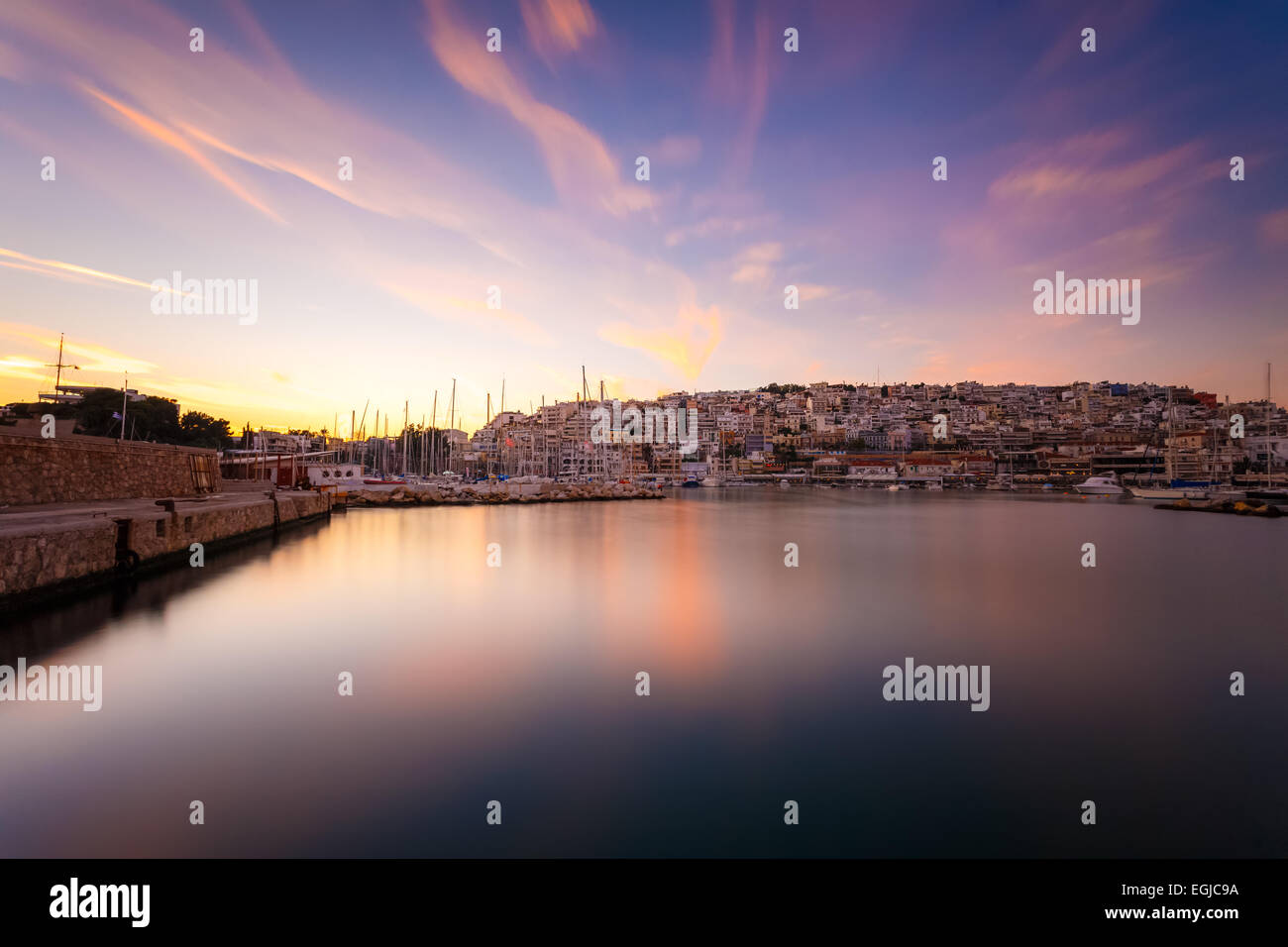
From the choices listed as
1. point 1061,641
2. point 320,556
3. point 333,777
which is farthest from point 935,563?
point 320,556

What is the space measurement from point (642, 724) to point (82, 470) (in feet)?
56.1

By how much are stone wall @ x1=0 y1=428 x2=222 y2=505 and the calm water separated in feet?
14.5

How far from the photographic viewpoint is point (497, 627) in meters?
9.85

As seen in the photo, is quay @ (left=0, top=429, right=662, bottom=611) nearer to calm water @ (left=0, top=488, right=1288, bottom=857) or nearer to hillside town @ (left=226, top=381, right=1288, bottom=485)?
calm water @ (left=0, top=488, right=1288, bottom=857)
